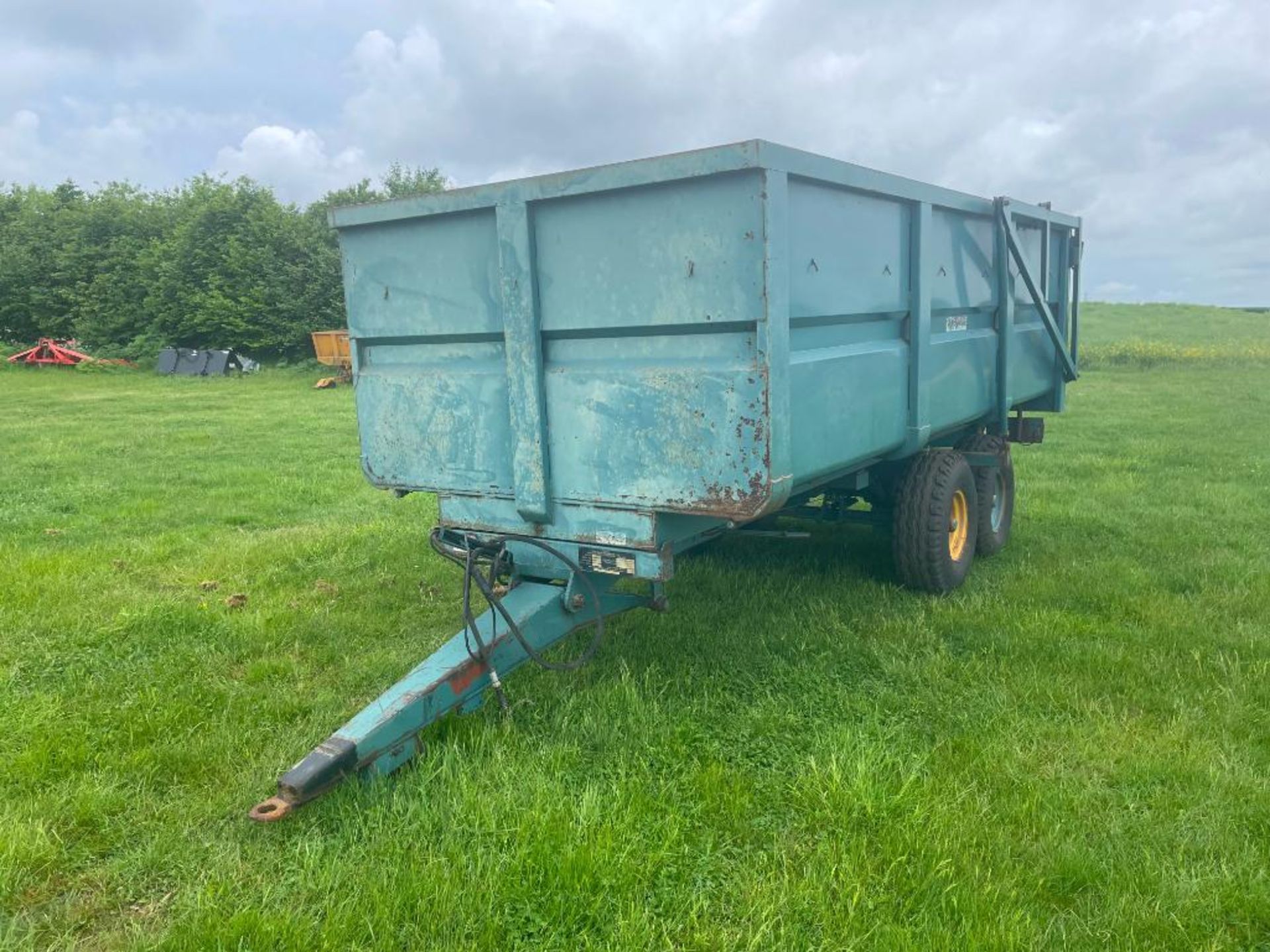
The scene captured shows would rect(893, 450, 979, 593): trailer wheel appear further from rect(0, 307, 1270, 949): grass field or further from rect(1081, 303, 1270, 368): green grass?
rect(1081, 303, 1270, 368): green grass

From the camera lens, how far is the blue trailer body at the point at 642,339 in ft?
10.0

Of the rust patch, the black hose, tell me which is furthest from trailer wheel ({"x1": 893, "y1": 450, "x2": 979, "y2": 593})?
the rust patch

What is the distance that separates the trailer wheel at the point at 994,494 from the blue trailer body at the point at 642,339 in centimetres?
128

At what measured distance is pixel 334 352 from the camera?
21453mm

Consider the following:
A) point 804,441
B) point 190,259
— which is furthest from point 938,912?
point 190,259

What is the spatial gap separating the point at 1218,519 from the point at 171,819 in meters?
6.49

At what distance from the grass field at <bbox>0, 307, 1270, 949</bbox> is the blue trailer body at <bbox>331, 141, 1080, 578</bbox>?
2.59 ft

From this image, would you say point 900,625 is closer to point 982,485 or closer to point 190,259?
point 982,485

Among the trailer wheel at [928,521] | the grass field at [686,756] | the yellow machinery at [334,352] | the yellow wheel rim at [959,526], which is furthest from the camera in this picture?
the yellow machinery at [334,352]

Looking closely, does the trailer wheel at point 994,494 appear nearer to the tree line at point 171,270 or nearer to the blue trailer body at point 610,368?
the blue trailer body at point 610,368

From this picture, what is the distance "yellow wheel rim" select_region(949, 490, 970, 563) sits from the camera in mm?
5156

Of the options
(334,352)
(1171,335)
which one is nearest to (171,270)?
(334,352)

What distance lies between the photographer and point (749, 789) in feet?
9.84

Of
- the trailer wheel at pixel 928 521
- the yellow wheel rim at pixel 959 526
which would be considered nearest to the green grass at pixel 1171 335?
the yellow wheel rim at pixel 959 526
